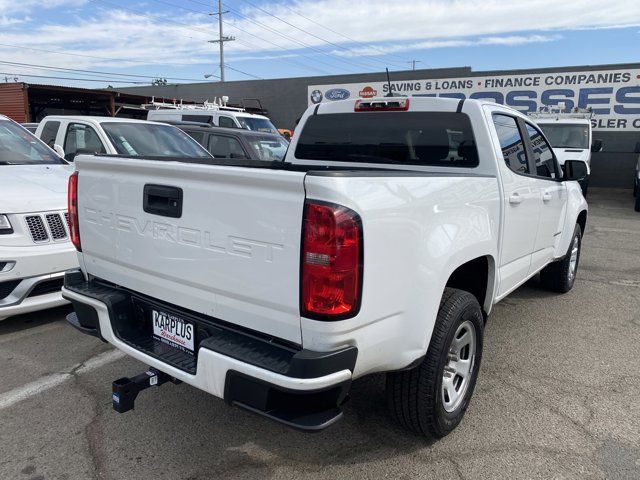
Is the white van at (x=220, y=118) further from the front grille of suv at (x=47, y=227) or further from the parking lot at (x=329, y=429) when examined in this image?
the parking lot at (x=329, y=429)

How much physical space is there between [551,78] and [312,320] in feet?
63.2

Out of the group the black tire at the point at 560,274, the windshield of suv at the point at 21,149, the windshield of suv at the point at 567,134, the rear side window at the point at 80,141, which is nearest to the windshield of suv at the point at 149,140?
the rear side window at the point at 80,141

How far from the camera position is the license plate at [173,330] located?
2.58 m

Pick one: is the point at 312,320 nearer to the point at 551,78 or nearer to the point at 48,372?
the point at 48,372

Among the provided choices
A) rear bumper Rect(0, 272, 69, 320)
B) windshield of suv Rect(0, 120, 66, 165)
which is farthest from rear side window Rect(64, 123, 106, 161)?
rear bumper Rect(0, 272, 69, 320)

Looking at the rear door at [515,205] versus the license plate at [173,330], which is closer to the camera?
the license plate at [173,330]

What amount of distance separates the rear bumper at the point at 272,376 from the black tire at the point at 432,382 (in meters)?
0.56

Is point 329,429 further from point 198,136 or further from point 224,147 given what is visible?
point 198,136

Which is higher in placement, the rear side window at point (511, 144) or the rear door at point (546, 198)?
the rear side window at point (511, 144)

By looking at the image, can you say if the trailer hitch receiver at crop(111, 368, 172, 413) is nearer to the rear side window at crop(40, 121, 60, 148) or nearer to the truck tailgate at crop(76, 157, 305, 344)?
the truck tailgate at crop(76, 157, 305, 344)

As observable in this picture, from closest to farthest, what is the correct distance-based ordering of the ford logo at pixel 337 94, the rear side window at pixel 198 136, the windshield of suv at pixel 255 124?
the rear side window at pixel 198 136, the windshield of suv at pixel 255 124, the ford logo at pixel 337 94

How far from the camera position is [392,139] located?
12.3ft

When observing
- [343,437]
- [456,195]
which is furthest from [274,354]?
[456,195]

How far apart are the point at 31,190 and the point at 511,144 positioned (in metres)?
4.04
